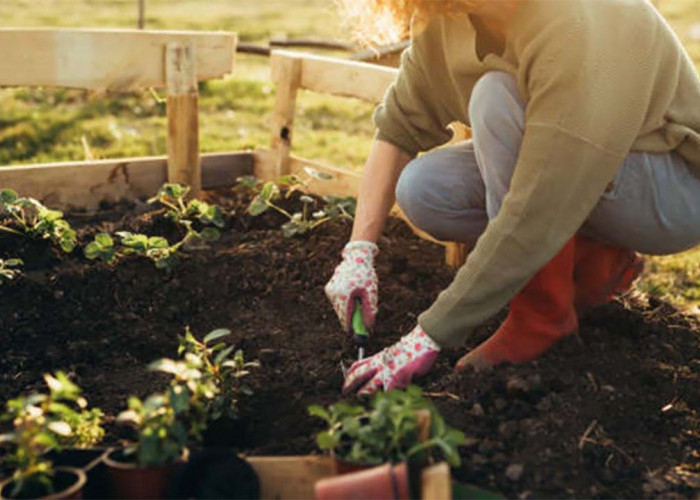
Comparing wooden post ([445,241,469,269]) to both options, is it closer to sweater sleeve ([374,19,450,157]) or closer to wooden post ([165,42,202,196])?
sweater sleeve ([374,19,450,157])

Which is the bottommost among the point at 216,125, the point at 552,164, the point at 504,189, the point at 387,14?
the point at 216,125

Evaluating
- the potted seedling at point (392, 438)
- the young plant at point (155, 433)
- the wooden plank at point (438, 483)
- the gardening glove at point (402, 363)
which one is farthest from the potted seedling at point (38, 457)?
the gardening glove at point (402, 363)

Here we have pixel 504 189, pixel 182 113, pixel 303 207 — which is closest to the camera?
pixel 504 189

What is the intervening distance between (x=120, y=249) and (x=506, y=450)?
5.82ft

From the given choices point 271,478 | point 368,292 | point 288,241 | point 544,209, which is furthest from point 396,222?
point 271,478

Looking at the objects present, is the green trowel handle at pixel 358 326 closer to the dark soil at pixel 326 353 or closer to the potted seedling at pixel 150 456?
the dark soil at pixel 326 353

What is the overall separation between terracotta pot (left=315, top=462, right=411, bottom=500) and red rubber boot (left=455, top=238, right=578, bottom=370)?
2.84ft

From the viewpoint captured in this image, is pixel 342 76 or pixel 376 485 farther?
pixel 342 76

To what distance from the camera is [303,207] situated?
430 cm

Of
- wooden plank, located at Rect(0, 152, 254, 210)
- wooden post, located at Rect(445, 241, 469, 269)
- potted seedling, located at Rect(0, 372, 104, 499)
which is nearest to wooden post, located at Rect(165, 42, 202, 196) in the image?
wooden plank, located at Rect(0, 152, 254, 210)

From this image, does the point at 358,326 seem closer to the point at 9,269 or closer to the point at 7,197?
the point at 9,269

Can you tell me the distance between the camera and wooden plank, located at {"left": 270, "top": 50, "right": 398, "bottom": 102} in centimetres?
418

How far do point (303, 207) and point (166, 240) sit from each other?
2.11 feet

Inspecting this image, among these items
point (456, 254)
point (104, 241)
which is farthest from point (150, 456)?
point (456, 254)
